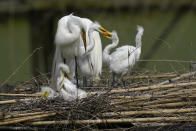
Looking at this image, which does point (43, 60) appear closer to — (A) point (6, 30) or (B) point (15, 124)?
(A) point (6, 30)

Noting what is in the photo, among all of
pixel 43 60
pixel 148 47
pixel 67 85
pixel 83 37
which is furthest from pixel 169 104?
pixel 43 60

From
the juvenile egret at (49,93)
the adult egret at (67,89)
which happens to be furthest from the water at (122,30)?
the juvenile egret at (49,93)

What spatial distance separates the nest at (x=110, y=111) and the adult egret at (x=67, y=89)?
0.09m

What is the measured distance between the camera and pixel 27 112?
316cm

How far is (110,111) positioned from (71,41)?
0.94 meters

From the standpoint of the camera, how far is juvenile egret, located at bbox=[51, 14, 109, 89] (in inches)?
151

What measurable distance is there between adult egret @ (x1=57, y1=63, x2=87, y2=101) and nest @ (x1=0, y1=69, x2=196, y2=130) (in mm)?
91

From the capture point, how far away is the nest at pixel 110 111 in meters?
3.06

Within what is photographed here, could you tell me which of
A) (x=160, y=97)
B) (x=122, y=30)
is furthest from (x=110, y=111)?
(x=122, y=30)

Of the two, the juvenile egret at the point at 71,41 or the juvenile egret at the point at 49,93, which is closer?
the juvenile egret at the point at 49,93

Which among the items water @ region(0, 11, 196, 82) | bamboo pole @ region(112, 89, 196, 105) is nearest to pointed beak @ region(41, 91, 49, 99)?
bamboo pole @ region(112, 89, 196, 105)

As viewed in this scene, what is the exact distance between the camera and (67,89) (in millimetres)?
3510

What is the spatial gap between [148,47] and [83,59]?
214 centimetres

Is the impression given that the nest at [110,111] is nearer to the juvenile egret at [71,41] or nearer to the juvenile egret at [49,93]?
the juvenile egret at [49,93]
